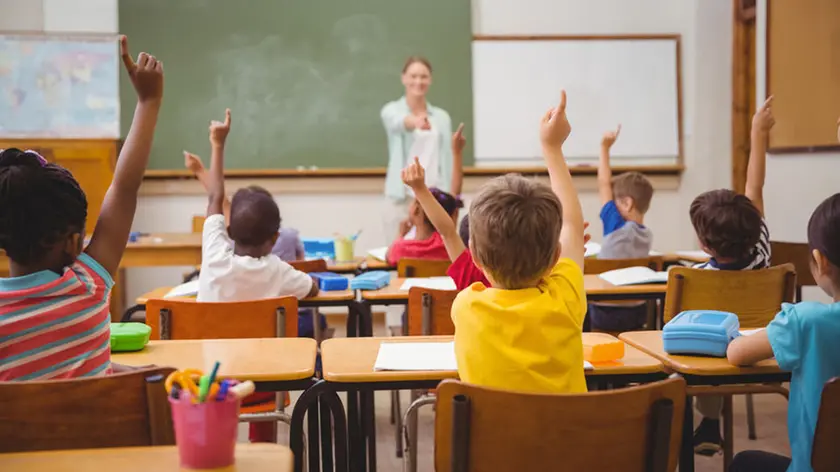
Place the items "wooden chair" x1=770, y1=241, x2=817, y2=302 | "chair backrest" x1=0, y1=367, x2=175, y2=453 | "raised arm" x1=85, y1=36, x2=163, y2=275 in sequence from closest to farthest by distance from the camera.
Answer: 1. "chair backrest" x1=0, y1=367, x2=175, y2=453
2. "raised arm" x1=85, y1=36, x2=163, y2=275
3. "wooden chair" x1=770, y1=241, x2=817, y2=302

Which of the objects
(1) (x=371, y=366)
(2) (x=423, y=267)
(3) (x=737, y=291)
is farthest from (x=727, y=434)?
(1) (x=371, y=366)

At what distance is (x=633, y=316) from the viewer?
3.68 meters

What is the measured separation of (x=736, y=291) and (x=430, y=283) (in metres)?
1.10

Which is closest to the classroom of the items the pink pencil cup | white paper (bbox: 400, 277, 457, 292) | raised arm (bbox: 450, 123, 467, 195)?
the pink pencil cup

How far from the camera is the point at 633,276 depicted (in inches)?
124

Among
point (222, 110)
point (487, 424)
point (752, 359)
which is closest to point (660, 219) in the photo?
point (222, 110)

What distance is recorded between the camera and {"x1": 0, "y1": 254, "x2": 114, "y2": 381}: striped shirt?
143 cm

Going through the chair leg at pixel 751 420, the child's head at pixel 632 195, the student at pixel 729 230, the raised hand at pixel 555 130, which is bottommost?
the chair leg at pixel 751 420

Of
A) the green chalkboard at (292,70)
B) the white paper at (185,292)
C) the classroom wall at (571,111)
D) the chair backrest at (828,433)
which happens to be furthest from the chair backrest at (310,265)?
the green chalkboard at (292,70)

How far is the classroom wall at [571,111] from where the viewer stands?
630 centimetres

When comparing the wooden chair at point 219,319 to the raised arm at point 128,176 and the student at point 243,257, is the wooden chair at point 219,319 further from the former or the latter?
the raised arm at point 128,176

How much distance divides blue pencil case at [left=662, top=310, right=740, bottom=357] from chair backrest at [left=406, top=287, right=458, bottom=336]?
0.90 m

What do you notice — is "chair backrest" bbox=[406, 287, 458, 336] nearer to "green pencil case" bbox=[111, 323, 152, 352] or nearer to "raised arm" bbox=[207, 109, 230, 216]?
"raised arm" bbox=[207, 109, 230, 216]

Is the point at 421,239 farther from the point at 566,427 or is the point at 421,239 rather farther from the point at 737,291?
the point at 566,427
